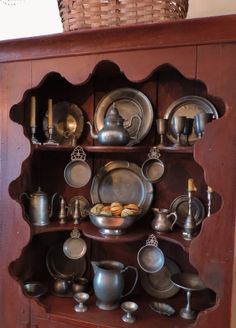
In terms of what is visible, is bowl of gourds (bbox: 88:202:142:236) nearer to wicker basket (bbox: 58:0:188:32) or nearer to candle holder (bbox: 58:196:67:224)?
candle holder (bbox: 58:196:67:224)

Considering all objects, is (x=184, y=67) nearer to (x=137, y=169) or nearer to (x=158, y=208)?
(x=137, y=169)

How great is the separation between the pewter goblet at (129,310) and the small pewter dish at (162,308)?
8 centimetres

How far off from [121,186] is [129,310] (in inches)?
22.2

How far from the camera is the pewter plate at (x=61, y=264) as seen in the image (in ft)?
5.26

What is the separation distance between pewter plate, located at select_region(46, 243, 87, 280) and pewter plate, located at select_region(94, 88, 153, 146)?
2.30 ft

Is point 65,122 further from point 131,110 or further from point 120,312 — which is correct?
point 120,312

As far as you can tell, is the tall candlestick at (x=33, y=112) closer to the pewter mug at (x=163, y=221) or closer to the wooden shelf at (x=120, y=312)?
the pewter mug at (x=163, y=221)

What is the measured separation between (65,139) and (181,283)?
0.89 metres

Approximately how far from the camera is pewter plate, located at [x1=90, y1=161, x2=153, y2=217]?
1.47m

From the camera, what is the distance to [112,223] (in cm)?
128

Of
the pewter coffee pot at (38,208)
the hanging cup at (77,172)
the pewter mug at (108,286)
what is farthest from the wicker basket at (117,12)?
the pewter mug at (108,286)

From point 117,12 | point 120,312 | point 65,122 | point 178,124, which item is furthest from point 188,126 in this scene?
point 120,312

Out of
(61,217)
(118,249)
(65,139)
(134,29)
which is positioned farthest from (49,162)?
(134,29)

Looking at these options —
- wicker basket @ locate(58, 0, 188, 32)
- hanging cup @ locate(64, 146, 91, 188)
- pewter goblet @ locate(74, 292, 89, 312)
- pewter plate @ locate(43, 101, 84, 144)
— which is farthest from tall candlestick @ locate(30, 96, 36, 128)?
pewter goblet @ locate(74, 292, 89, 312)
